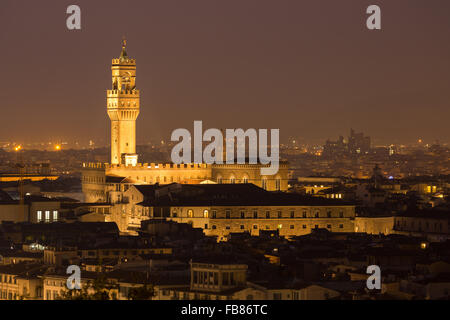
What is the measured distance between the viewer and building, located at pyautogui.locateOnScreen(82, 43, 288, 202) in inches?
4461

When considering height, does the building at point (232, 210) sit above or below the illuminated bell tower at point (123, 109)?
below

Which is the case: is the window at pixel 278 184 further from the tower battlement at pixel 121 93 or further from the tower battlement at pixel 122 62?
the tower battlement at pixel 122 62

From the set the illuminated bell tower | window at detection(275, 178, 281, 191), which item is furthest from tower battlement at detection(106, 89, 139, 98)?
window at detection(275, 178, 281, 191)

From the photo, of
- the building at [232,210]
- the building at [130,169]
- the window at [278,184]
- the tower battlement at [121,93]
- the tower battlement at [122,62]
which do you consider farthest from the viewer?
the tower battlement at [122,62]

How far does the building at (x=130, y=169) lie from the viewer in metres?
113

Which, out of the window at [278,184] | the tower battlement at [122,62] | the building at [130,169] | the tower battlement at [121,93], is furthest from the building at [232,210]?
the tower battlement at [122,62]

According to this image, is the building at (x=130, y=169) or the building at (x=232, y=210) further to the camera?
the building at (x=130, y=169)

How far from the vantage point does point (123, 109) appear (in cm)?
12125

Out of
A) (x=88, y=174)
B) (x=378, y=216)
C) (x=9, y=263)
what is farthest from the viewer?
(x=88, y=174)

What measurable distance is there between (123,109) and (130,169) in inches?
300
